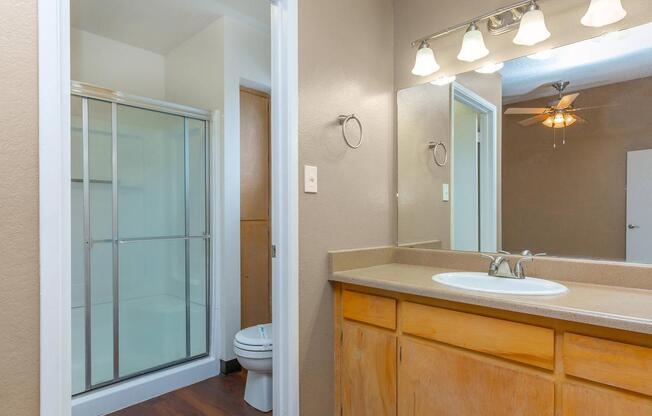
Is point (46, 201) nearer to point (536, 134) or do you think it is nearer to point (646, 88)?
point (536, 134)

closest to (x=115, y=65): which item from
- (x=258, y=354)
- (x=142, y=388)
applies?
(x=142, y=388)

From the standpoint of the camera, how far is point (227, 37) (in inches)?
104

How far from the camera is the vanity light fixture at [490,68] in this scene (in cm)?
171

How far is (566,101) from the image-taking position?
155 centimetres

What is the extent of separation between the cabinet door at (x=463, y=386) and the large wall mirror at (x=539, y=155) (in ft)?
2.08

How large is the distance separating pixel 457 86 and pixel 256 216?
1.81 meters

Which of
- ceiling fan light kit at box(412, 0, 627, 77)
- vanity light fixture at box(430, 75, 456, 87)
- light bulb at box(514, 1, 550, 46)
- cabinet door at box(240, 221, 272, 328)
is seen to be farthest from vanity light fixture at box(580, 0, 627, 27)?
cabinet door at box(240, 221, 272, 328)

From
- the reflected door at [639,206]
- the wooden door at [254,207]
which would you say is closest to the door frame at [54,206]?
the wooden door at [254,207]

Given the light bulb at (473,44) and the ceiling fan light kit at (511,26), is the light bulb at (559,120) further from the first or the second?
the light bulb at (473,44)

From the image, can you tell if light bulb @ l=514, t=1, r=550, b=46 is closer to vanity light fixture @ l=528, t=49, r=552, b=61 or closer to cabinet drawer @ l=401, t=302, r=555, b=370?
vanity light fixture @ l=528, t=49, r=552, b=61

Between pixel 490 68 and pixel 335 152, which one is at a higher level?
pixel 490 68

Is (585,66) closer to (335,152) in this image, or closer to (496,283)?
(496,283)

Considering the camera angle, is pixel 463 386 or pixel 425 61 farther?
pixel 425 61

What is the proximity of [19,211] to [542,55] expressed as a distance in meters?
2.00
